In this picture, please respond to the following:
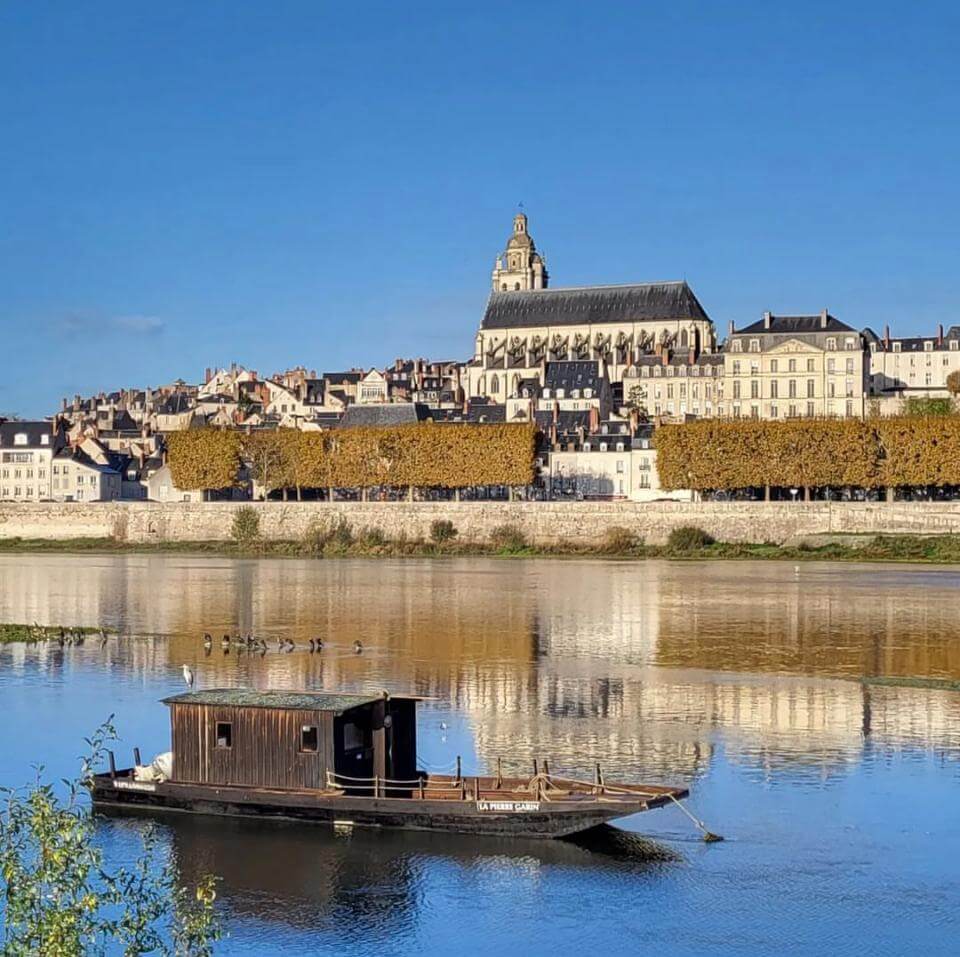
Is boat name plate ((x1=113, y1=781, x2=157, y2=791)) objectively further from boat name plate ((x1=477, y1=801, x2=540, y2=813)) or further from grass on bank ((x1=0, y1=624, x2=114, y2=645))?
grass on bank ((x1=0, y1=624, x2=114, y2=645))

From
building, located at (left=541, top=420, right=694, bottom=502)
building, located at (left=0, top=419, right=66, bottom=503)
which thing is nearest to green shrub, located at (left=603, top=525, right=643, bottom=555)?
building, located at (left=541, top=420, right=694, bottom=502)

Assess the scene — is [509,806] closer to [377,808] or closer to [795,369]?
[377,808]

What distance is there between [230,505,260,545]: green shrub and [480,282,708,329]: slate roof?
4871 cm

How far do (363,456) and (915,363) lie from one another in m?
44.9

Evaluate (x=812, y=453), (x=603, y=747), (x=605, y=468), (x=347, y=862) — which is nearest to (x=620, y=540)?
(x=812, y=453)

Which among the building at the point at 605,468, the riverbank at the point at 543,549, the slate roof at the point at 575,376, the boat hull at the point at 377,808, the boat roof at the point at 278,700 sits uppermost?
the slate roof at the point at 575,376

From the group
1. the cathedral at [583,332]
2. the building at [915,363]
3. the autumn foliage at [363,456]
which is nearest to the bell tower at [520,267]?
the cathedral at [583,332]

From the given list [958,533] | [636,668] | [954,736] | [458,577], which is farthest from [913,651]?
[958,533]

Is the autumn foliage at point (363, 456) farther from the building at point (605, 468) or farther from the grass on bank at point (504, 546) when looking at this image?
the grass on bank at point (504, 546)

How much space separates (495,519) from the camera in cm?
6862

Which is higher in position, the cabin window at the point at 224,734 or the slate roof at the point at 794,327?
the slate roof at the point at 794,327

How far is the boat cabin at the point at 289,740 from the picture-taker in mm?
17750

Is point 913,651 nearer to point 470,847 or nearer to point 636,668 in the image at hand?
point 636,668

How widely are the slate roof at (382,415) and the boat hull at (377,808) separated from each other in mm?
68654
